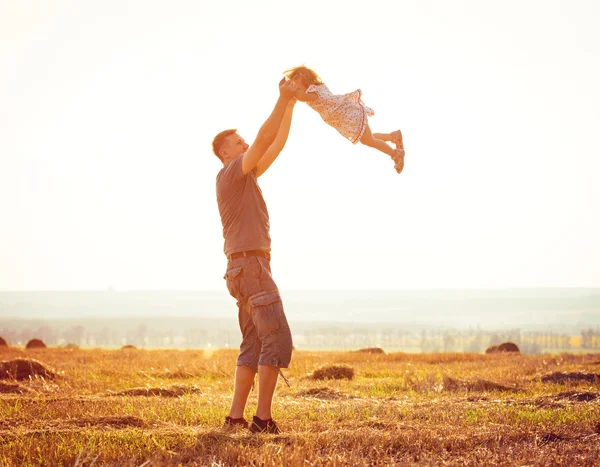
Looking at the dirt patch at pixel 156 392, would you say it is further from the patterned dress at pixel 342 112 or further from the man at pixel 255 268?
the patterned dress at pixel 342 112

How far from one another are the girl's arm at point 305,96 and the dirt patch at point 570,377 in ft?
22.8

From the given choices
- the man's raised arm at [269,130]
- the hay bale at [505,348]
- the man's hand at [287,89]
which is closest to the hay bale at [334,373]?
the man's raised arm at [269,130]

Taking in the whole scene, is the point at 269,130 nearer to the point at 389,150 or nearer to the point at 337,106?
the point at 337,106

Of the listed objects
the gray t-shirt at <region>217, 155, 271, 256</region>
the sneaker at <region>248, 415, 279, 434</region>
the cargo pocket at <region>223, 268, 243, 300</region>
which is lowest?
the sneaker at <region>248, 415, 279, 434</region>

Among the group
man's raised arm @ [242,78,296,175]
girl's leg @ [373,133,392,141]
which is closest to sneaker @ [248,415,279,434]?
man's raised arm @ [242,78,296,175]

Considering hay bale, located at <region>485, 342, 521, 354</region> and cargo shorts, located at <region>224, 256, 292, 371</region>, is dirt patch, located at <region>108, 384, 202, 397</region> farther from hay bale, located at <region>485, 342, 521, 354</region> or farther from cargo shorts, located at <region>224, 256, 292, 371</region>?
hay bale, located at <region>485, 342, 521, 354</region>

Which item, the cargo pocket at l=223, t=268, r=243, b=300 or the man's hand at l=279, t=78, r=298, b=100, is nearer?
the man's hand at l=279, t=78, r=298, b=100

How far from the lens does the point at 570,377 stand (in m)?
11.5

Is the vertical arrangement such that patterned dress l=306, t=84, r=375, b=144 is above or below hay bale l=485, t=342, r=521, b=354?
above

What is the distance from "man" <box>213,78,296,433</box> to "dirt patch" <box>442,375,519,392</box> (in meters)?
4.53

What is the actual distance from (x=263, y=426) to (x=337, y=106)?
289cm

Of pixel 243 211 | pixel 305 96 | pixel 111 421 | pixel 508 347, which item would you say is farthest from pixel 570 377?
pixel 508 347

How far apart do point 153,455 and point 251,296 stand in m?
1.78

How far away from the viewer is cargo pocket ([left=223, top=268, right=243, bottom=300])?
6445 millimetres
